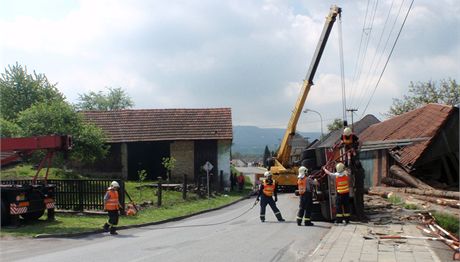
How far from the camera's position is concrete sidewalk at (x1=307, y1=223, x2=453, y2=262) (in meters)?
9.28

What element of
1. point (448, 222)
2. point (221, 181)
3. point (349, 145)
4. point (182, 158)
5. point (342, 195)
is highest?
point (349, 145)

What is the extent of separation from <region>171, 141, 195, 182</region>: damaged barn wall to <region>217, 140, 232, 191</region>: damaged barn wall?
7.14 ft

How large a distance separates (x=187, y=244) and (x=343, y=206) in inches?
210

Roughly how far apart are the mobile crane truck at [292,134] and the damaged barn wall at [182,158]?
22.1 feet

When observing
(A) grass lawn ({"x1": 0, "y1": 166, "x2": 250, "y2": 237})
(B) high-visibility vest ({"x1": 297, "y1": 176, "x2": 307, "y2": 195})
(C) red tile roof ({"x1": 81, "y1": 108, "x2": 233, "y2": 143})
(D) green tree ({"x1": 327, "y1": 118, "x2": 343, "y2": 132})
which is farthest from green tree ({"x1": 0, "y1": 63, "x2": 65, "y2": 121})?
(D) green tree ({"x1": 327, "y1": 118, "x2": 343, "y2": 132})

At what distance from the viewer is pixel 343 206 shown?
15.2 metres

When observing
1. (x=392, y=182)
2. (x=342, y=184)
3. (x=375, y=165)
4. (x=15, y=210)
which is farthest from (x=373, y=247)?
(x=375, y=165)

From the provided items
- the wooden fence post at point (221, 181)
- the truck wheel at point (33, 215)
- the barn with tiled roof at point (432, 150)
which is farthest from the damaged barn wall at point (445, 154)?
the wooden fence post at point (221, 181)

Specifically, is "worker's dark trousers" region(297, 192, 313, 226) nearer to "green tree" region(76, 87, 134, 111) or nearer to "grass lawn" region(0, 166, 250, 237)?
"grass lawn" region(0, 166, 250, 237)

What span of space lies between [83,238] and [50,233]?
4.28 feet

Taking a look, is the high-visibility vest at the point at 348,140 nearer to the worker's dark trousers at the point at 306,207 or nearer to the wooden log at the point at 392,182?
the worker's dark trousers at the point at 306,207

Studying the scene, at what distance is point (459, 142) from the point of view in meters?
23.3

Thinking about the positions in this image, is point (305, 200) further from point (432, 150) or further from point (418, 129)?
point (418, 129)

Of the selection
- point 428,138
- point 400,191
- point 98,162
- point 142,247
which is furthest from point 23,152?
point 98,162
